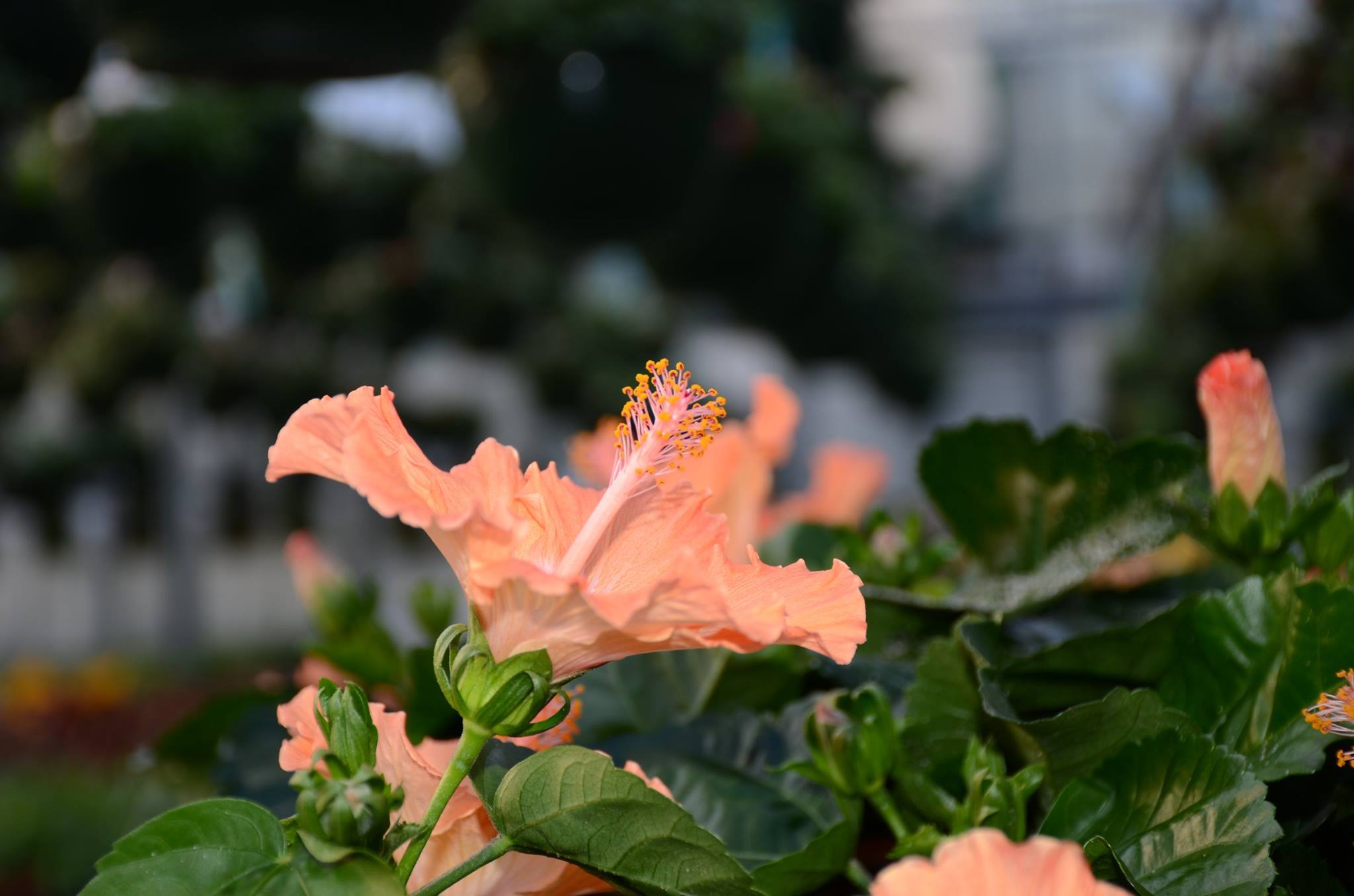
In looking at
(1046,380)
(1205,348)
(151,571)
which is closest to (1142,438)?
(1205,348)

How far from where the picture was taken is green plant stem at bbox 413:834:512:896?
281 millimetres

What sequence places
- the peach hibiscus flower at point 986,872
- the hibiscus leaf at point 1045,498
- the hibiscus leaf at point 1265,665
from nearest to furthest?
the peach hibiscus flower at point 986,872, the hibiscus leaf at point 1265,665, the hibiscus leaf at point 1045,498

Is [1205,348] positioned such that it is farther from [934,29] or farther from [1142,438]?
[934,29]

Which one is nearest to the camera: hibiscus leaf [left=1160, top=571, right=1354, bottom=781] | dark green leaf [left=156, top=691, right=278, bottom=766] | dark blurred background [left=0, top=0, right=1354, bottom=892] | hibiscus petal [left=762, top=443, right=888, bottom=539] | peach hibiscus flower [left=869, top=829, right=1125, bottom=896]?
peach hibiscus flower [left=869, top=829, right=1125, bottom=896]

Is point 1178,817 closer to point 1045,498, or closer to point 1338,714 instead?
point 1338,714

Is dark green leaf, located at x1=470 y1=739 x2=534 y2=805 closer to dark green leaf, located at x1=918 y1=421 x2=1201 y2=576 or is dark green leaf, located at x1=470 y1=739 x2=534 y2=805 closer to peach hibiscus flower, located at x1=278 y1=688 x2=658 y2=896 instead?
peach hibiscus flower, located at x1=278 y1=688 x2=658 y2=896

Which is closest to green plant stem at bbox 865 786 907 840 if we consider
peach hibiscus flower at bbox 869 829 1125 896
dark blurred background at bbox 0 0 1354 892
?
peach hibiscus flower at bbox 869 829 1125 896

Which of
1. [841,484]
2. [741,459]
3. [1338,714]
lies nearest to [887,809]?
[1338,714]

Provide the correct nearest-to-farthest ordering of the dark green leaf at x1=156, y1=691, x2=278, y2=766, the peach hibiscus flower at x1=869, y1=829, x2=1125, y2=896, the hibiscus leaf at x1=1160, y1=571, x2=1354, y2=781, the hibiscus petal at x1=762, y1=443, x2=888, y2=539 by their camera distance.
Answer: the peach hibiscus flower at x1=869, y1=829, x2=1125, y2=896
the hibiscus leaf at x1=1160, y1=571, x2=1354, y2=781
the dark green leaf at x1=156, y1=691, x2=278, y2=766
the hibiscus petal at x1=762, y1=443, x2=888, y2=539

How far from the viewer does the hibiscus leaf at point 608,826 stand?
0.29 meters

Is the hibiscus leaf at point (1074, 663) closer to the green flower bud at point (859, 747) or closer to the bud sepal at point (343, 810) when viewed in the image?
the green flower bud at point (859, 747)

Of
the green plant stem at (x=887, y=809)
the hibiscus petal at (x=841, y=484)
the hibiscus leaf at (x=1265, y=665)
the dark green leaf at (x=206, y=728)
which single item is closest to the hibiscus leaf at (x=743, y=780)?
the green plant stem at (x=887, y=809)

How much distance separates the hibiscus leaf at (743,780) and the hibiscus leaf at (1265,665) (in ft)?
0.37

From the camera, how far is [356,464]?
29cm
